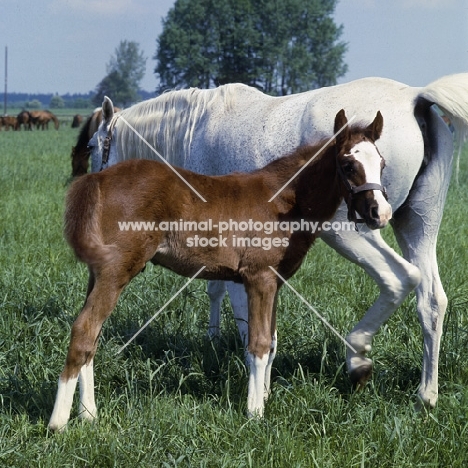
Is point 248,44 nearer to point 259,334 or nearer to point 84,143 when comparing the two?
point 84,143

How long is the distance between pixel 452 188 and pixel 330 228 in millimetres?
9117

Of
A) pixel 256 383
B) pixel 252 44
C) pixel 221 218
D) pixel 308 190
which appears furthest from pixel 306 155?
pixel 252 44

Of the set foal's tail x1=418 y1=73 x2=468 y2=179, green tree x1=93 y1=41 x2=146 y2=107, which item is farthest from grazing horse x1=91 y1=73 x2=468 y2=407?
green tree x1=93 y1=41 x2=146 y2=107

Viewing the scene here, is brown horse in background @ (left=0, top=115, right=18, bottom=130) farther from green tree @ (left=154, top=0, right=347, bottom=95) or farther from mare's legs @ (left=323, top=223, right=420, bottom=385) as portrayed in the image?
mare's legs @ (left=323, top=223, right=420, bottom=385)

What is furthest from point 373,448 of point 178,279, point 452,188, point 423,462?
point 452,188

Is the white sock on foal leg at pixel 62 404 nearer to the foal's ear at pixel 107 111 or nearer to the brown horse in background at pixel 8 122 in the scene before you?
the foal's ear at pixel 107 111

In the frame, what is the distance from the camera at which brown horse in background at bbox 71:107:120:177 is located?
5484mm

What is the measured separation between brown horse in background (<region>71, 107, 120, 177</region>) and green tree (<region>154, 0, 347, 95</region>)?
162 ft

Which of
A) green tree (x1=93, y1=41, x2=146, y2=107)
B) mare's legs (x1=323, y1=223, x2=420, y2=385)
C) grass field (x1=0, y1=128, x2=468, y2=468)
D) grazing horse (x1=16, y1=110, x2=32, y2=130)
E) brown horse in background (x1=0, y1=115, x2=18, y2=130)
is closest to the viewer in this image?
grass field (x1=0, y1=128, x2=468, y2=468)

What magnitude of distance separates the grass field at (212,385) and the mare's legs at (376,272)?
0.23 meters

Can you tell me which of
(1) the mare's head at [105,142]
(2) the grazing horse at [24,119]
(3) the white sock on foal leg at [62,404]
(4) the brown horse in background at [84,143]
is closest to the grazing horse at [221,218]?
(3) the white sock on foal leg at [62,404]

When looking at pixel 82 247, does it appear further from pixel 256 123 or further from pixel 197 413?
pixel 256 123

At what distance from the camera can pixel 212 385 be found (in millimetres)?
3842

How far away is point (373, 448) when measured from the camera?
3.12 meters
